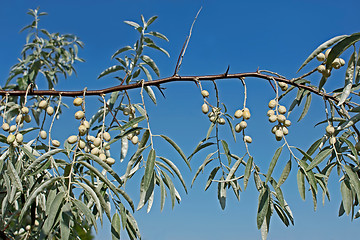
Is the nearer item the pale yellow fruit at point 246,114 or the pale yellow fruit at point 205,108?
the pale yellow fruit at point 246,114

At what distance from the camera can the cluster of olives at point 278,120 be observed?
151cm

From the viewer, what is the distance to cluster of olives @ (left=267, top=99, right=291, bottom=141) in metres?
1.51

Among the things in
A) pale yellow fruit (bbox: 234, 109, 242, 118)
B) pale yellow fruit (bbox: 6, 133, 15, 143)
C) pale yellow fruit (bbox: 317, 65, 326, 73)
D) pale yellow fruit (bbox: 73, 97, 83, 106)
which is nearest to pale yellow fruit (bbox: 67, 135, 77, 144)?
pale yellow fruit (bbox: 73, 97, 83, 106)

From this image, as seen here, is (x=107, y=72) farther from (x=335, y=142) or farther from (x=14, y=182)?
(x=335, y=142)

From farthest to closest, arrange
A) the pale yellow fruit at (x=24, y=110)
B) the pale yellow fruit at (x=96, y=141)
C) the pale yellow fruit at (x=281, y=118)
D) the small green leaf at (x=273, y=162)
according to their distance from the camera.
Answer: the pale yellow fruit at (x=24, y=110), the pale yellow fruit at (x=96, y=141), the pale yellow fruit at (x=281, y=118), the small green leaf at (x=273, y=162)

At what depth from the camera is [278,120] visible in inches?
60.3

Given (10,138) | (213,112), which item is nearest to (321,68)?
(213,112)

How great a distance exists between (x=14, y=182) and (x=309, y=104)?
1.23 metres

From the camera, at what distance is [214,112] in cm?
165

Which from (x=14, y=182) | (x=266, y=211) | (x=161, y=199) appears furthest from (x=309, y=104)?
(x=14, y=182)

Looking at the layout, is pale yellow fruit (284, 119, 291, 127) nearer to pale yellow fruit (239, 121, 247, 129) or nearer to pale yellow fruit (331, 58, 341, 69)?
pale yellow fruit (239, 121, 247, 129)

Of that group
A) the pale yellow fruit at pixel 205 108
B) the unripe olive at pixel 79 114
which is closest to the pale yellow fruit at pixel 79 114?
the unripe olive at pixel 79 114

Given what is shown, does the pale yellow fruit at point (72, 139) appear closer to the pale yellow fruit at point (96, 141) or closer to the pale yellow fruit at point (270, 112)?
the pale yellow fruit at point (96, 141)

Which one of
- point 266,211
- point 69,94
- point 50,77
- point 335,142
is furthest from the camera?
point 50,77
